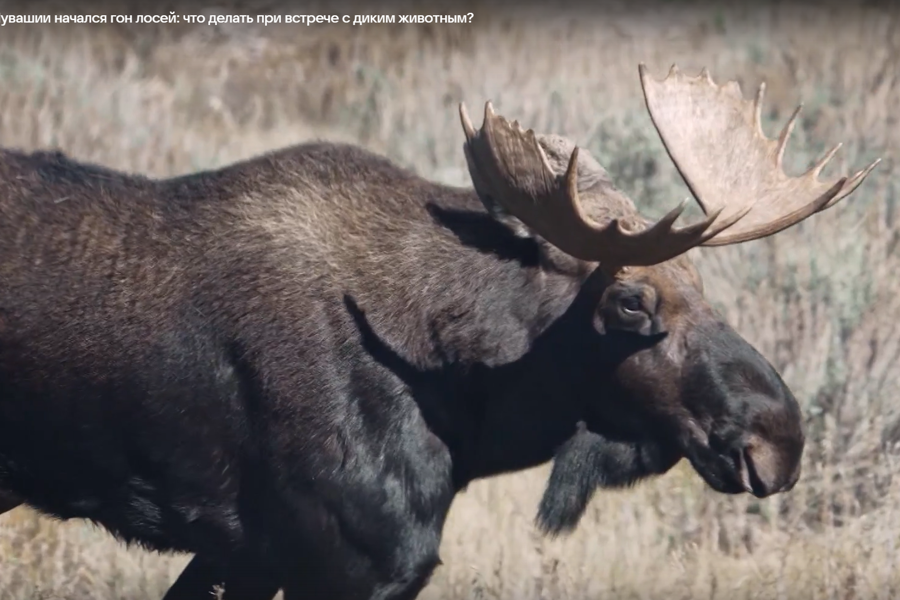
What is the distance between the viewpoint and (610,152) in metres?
10.9

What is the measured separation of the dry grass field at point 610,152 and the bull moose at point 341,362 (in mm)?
1705

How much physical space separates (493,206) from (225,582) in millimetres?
1804

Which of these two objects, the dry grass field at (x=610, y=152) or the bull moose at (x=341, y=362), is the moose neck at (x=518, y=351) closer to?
the bull moose at (x=341, y=362)

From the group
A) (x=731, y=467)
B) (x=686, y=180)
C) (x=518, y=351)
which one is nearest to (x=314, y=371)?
(x=518, y=351)

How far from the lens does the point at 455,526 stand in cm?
781

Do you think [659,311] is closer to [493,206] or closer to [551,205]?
[551,205]

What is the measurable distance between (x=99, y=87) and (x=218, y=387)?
28.0ft

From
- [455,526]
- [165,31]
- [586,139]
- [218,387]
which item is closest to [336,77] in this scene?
[165,31]

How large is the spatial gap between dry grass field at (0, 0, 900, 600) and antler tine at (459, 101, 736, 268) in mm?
2286

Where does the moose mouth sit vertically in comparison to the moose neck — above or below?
below

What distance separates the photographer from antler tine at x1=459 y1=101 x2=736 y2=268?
5.01 meters

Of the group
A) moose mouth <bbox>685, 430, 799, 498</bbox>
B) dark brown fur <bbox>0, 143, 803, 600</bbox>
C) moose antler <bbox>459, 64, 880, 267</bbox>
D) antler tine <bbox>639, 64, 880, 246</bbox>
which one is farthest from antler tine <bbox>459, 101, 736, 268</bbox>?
moose mouth <bbox>685, 430, 799, 498</bbox>

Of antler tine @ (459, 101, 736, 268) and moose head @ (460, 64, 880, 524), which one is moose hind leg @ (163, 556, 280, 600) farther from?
antler tine @ (459, 101, 736, 268)

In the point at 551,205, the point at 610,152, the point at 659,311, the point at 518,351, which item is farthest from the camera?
the point at 610,152
